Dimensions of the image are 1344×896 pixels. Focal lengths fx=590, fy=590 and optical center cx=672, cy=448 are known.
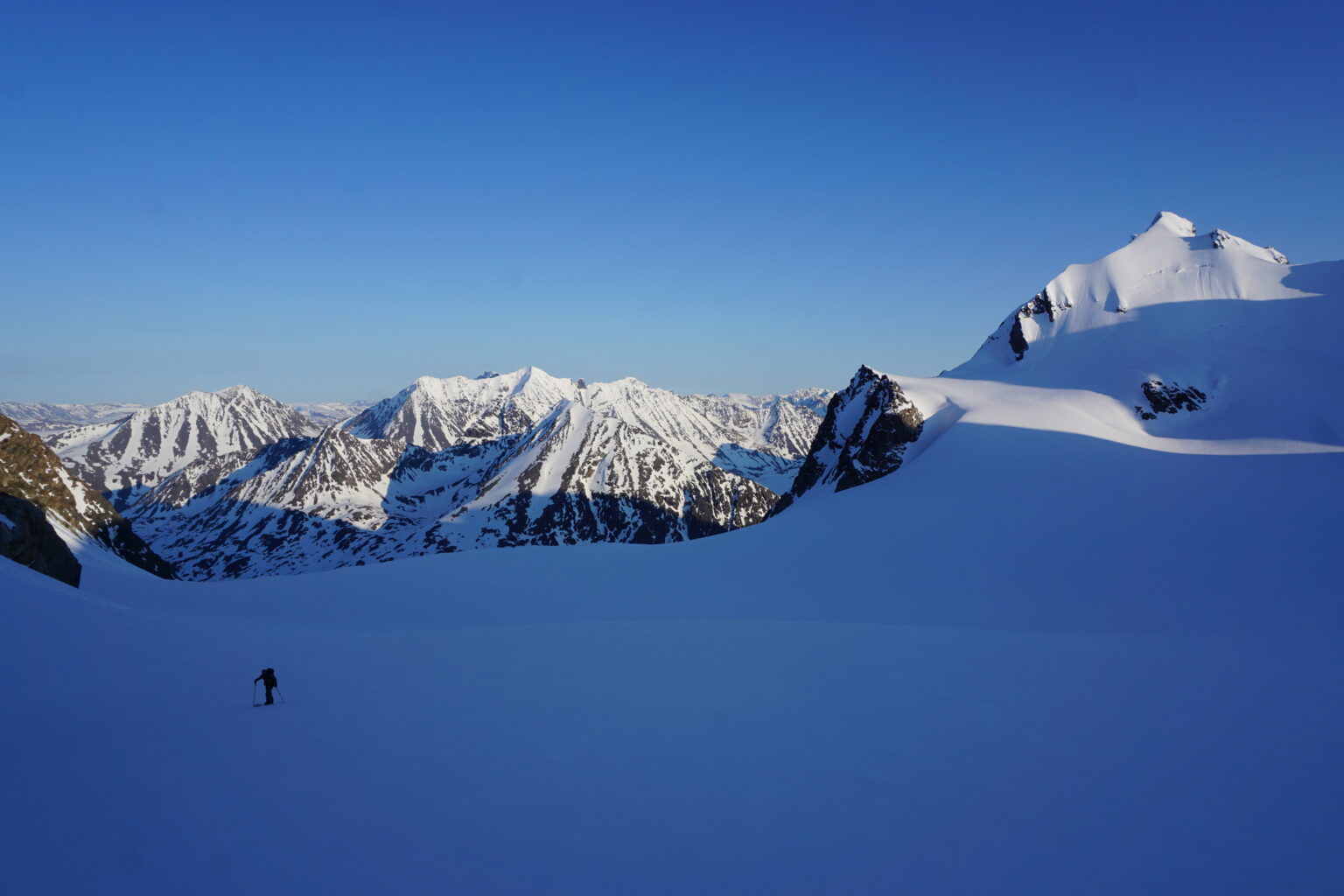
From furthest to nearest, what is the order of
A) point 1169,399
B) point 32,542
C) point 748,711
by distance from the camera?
point 1169,399, point 32,542, point 748,711

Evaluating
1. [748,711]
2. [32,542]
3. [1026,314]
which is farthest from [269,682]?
[1026,314]

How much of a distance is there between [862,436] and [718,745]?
176ft

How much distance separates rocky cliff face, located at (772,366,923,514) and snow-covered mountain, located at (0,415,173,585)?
49.1 meters

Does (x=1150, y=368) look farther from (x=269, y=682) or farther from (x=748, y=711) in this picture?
(x=269, y=682)

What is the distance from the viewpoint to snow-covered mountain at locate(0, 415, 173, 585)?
79.4 ft

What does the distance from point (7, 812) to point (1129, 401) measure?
59.2 m

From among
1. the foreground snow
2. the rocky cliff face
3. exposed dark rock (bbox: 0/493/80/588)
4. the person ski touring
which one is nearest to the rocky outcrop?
the rocky cliff face

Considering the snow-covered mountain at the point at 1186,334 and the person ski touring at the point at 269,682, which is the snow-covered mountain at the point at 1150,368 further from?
the person ski touring at the point at 269,682

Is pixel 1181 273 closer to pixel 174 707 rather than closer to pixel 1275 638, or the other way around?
pixel 1275 638

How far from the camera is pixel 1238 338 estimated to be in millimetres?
49438

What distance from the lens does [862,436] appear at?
5962 cm

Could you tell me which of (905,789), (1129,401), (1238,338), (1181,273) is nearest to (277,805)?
(905,789)

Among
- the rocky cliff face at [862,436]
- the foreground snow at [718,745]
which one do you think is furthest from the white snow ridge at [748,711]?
the rocky cliff face at [862,436]

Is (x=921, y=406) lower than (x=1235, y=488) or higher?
higher
